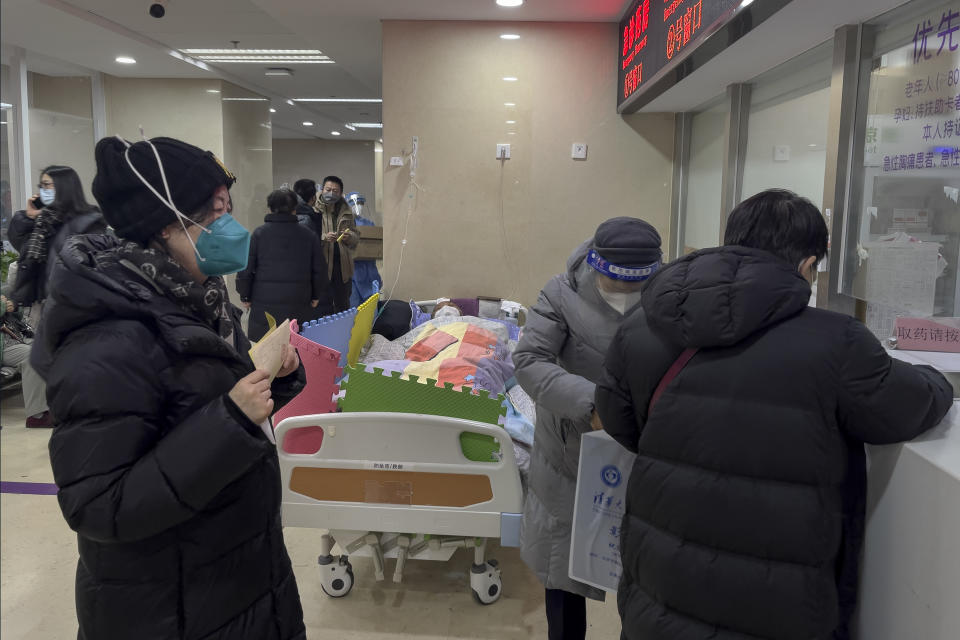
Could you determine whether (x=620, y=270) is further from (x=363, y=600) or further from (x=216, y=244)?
(x=363, y=600)

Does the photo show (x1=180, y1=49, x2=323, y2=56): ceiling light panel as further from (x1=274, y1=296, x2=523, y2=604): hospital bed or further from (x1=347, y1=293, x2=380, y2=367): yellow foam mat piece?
(x1=274, y1=296, x2=523, y2=604): hospital bed

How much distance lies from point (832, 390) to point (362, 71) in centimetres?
676

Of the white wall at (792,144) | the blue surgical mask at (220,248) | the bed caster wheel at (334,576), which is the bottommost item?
the bed caster wheel at (334,576)

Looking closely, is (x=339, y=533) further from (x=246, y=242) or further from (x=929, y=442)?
(x=929, y=442)

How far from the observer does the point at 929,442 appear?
1132 millimetres

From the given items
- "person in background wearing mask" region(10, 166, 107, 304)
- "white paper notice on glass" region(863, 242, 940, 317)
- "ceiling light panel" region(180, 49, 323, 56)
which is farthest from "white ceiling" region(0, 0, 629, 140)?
"white paper notice on glass" region(863, 242, 940, 317)

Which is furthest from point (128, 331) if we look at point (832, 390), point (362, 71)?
point (362, 71)

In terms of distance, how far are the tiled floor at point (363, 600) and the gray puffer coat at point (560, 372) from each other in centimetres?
68

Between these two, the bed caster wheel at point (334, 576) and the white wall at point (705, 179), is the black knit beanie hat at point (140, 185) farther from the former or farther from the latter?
the white wall at point (705, 179)

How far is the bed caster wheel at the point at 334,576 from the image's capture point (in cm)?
261

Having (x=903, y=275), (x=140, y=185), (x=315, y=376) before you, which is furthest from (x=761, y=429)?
(x=315, y=376)

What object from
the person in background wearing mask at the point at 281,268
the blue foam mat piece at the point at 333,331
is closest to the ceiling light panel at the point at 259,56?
the person in background wearing mask at the point at 281,268

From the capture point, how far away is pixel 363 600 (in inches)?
104

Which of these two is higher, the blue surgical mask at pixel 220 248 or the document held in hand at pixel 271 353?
the blue surgical mask at pixel 220 248
